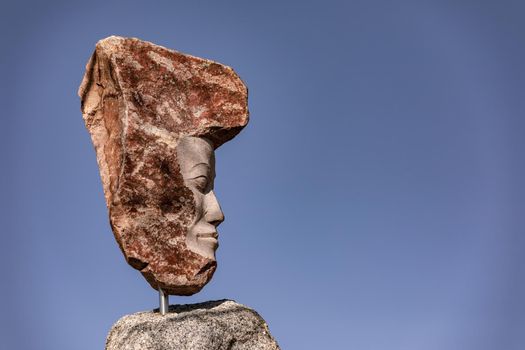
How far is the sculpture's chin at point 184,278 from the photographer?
Result: 552cm

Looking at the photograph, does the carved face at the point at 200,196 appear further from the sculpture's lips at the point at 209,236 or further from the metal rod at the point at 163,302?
the metal rod at the point at 163,302

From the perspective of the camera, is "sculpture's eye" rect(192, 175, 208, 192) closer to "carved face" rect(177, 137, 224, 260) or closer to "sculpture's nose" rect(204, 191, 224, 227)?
"carved face" rect(177, 137, 224, 260)

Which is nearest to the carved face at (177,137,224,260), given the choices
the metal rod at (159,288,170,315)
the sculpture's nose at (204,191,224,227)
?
the sculpture's nose at (204,191,224,227)

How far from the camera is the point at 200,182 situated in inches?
229

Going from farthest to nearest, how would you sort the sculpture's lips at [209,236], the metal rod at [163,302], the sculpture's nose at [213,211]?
the sculpture's nose at [213,211] < the sculpture's lips at [209,236] < the metal rod at [163,302]

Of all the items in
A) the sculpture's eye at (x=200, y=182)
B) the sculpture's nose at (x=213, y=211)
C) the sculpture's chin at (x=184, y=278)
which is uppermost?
the sculpture's eye at (x=200, y=182)

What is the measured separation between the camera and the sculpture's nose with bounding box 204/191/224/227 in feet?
19.3

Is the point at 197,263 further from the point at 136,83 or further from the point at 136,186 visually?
the point at 136,83

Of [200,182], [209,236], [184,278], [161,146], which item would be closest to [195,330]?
[184,278]

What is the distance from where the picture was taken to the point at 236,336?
5.59 meters

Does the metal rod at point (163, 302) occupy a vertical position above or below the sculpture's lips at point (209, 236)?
below

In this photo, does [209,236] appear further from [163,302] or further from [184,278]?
[163,302]

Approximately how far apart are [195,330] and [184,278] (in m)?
0.42

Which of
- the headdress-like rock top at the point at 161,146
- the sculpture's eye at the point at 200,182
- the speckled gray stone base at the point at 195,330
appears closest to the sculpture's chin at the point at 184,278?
the headdress-like rock top at the point at 161,146
